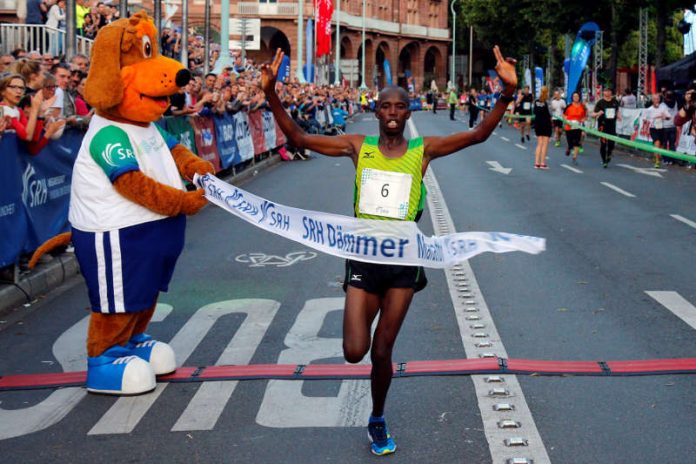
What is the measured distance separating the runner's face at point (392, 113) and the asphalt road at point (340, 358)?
1.60 metres

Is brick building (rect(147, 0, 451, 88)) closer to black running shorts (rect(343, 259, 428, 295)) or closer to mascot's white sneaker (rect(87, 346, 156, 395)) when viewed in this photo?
mascot's white sneaker (rect(87, 346, 156, 395))

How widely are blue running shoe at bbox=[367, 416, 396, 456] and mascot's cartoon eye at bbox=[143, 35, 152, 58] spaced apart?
2935mm

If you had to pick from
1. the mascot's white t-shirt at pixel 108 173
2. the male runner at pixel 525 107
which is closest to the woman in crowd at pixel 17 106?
the mascot's white t-shirt at pixel 108 173

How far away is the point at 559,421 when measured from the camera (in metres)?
5.85

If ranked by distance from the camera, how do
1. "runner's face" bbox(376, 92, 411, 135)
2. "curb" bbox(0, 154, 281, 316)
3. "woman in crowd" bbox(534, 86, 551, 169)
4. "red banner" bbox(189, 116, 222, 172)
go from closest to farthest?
1. "runner's face" bbox(376, 92, 411, 135)
2. "curb" bbox(0, 154, 281, 316)
3. "red banner" bbox(189, 116, 222, 172)
4. "woman in crowd" bbox(534, 86, 551, 169)

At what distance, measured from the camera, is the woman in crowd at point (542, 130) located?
80.9 ft

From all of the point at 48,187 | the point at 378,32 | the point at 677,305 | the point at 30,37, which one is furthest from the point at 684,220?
the point at 378,32

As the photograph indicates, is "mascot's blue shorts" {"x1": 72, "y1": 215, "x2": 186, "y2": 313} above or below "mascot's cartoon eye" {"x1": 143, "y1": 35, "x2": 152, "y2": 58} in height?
below

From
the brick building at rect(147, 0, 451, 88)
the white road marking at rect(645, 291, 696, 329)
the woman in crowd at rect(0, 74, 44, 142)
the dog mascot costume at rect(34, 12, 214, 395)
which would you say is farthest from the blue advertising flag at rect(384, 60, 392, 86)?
the brick building at rect(147, 0, 451, 88)

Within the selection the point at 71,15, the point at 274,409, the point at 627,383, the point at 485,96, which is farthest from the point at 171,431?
the point at 485,96

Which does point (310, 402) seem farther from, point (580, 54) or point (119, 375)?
point (580, 54)

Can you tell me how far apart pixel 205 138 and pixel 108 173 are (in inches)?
494

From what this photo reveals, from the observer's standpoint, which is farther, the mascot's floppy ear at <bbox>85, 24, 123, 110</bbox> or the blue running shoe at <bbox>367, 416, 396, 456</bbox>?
the mascot's floppy ear at <bbox>85, 24, 123, 110</bbox>

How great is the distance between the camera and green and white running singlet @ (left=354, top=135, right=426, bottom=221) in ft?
18.1
